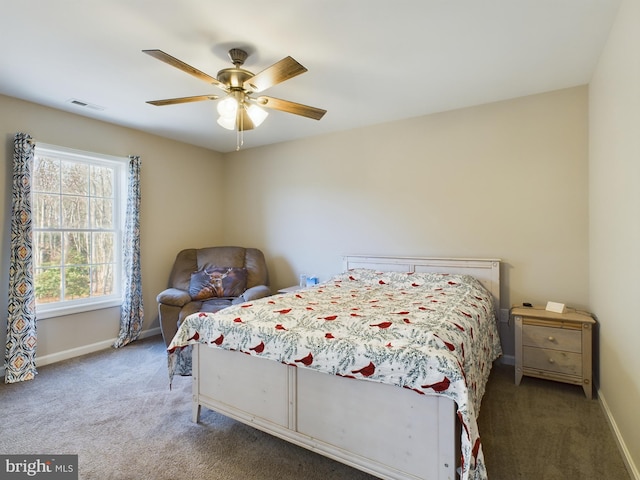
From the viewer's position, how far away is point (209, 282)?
3898 mm

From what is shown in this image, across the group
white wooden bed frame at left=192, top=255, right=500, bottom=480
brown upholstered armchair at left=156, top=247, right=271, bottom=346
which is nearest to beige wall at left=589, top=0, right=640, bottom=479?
white wooden bed frame at left=192, top=255, right=500, bottom=480

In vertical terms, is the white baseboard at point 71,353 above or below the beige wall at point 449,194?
below

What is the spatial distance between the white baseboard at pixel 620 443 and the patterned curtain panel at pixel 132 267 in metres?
4.25

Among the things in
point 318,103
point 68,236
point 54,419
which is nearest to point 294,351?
point 54,419

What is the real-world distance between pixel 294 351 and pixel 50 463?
149 cm

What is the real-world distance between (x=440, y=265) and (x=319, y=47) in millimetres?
2245

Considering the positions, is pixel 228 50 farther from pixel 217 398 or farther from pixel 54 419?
pixel 54 419

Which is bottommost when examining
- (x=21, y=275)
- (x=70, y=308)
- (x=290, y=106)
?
(x=70, y=308)

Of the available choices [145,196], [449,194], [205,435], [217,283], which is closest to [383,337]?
[205,435]

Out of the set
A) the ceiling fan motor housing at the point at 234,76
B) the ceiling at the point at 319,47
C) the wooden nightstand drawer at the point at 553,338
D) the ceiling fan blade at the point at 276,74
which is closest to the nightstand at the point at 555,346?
the wooden nightstand drawer at the point at 553,338

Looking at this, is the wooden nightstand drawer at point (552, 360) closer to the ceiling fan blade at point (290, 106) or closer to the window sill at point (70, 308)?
the ceiling fan blade at point (290, 106)

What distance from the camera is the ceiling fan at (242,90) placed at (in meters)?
1.97

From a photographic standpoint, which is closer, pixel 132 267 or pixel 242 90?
pixel 242 90

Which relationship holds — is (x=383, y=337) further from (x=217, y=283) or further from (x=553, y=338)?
(x=217, y=283)
